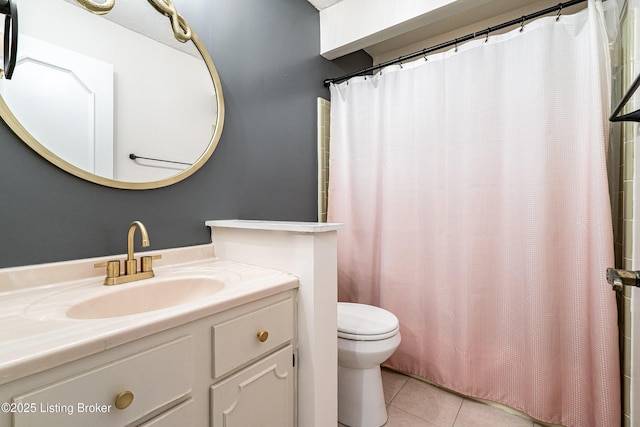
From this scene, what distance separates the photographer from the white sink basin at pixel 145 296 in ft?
2.67

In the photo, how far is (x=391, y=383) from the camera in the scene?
1662 mm

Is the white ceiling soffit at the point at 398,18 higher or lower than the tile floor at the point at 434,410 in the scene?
higher

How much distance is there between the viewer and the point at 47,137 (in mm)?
896

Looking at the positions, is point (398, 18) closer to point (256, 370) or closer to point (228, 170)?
point (228, 170)

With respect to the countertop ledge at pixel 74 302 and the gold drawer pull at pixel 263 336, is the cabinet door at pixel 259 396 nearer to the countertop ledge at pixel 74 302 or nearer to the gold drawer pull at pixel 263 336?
the gold drawer pull at pixel 263 336

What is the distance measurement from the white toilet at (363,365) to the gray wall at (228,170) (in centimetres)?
77

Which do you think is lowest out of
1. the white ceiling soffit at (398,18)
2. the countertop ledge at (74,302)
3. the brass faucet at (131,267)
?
the countertop ledge at (74,302)

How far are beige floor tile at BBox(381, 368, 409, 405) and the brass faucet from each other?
1380 mm

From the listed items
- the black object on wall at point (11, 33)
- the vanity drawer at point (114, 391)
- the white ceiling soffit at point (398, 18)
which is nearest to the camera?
the vanity drawer at point (114, 391)

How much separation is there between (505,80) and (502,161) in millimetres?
399

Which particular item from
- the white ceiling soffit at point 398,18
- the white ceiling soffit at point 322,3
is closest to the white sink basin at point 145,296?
the white ceiling soffit at point 398,18

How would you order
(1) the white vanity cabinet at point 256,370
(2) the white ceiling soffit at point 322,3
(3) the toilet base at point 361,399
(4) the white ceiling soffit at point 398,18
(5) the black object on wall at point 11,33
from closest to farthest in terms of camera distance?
(5) the black object on wall at point 11,33 → (1) the white vanity cabinet at point 256,370 → (3) the toilet base at point 361,399 → (4) the white ceiling soffit at point 398,18 → (2) the white ceiling soffit at point 322,3

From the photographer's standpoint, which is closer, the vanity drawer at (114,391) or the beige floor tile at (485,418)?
the vanity drawer at (114,391)

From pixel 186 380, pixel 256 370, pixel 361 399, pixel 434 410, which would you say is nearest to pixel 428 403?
pixel 434 410
